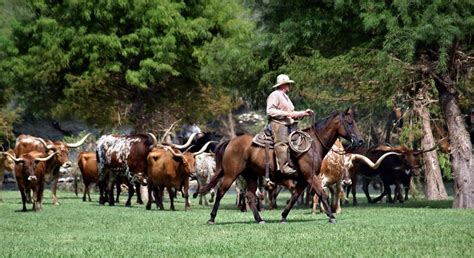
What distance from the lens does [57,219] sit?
71.4ft

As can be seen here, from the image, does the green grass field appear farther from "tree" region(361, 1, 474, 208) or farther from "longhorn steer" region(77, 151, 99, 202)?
"longhorn steer" region(77, 151, 99, 202)

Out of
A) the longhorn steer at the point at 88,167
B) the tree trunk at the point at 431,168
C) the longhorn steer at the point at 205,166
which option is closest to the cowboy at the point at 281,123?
the longhorn steer at the point at 205,166

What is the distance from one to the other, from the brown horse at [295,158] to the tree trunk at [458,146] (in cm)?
679

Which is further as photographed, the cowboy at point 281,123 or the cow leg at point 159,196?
the cow leg at point 159,196

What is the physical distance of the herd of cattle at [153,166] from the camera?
25.2m

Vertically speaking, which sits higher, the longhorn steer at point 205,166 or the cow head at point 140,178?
the longhorn steer at point 205,166

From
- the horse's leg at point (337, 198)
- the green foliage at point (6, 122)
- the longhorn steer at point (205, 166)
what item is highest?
the green foliage at point (6, 122)

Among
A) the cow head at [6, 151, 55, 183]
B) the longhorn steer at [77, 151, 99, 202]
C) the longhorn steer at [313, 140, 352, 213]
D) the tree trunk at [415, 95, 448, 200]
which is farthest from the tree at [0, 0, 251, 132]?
the longhorn steer at [313, 140, 352, 213]

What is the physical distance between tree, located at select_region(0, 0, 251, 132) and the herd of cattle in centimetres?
424

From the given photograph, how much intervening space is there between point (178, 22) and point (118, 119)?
4279mm

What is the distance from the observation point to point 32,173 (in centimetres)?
2522

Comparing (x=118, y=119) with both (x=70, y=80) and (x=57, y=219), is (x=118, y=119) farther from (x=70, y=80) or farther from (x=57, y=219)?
(x=57, y=219)

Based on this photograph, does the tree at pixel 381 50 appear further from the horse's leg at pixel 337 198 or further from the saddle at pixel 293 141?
the saddle at pixel 293 141

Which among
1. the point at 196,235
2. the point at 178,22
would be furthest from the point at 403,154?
the point at 196,235
